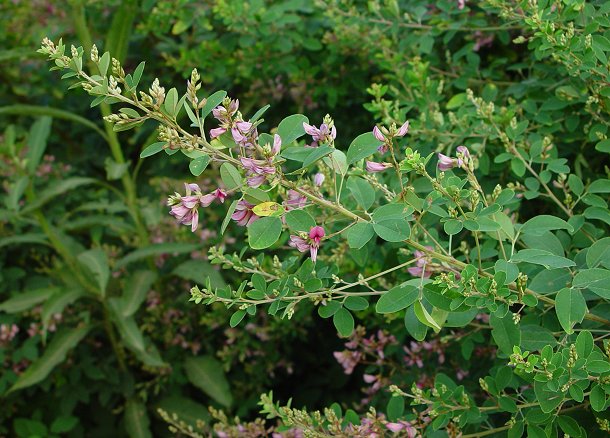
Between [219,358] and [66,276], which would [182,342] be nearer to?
[219,358]

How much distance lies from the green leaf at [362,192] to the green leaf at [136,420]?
179cm

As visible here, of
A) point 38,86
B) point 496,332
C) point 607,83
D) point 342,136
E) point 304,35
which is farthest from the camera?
point 38,86

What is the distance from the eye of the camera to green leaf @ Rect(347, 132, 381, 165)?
1.28m

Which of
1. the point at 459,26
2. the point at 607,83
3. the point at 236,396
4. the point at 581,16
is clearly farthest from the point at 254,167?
the point at 236,396

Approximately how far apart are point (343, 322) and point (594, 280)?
17.3 inches

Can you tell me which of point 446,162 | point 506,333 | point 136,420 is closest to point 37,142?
point 136,420

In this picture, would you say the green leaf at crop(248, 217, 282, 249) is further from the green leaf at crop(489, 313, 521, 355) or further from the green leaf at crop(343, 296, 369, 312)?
the green leaf at crop(489, 313, 521, 355)

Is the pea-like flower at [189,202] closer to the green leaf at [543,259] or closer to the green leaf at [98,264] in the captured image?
the green leaf at [543,259]

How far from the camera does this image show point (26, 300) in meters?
2.73

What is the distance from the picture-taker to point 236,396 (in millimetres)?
2961

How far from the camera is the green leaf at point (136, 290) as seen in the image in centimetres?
259

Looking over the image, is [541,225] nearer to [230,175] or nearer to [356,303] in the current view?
[356,303]

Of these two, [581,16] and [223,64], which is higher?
[581,16]

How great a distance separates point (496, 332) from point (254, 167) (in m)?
0.52
